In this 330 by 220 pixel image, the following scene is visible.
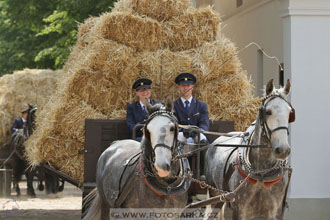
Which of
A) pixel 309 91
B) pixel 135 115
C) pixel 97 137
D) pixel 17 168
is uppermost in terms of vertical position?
pixel 309 91

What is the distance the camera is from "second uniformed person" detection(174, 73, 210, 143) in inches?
393

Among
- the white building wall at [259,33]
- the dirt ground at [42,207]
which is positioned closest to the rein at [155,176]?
the dirt ground at [42,207]

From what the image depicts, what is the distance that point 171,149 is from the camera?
7.53 metres

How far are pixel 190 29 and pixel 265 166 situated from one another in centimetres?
352

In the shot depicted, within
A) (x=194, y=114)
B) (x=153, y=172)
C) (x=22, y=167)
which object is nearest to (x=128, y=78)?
(x=194, y=114)

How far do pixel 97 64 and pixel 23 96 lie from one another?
12.3 m

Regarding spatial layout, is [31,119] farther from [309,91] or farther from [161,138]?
[161,138]

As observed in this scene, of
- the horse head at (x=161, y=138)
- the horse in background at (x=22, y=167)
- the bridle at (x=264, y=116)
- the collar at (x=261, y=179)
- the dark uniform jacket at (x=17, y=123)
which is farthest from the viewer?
the dark uniform jacket at (x=17, y=123)

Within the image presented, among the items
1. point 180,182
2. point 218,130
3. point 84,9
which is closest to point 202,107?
point 218,130

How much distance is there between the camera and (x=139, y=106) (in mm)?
10164

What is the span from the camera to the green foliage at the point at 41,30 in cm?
1944

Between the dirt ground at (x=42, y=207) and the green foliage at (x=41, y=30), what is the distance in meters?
4.06

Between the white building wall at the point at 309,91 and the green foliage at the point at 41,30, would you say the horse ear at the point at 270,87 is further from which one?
the green foliage at the point at 41,30

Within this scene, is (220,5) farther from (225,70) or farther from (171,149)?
(171,149)
